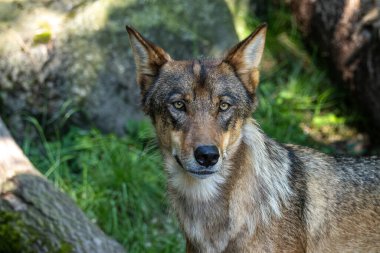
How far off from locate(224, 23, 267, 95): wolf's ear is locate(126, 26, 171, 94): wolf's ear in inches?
19.5

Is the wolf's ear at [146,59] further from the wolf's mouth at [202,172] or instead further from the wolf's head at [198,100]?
the wolf's mouth at [202,172]

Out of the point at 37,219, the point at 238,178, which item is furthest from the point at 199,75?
the point at 37,219

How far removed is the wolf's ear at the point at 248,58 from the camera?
4699 millimetres

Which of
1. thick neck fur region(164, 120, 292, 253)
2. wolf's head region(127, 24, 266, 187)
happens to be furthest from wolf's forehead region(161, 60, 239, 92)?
thick neck fur region(164, 120, 292, 253)

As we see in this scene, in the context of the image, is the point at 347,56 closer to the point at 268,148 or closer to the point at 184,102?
the point at 268,148

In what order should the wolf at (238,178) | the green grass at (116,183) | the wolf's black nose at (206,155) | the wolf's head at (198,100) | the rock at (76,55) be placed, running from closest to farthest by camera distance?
the wolf's black nose at (206,155) → the wolf's head at (198,100) → the wolf at (238,178) → the green grass at (116,183) → the rock at (76,55)

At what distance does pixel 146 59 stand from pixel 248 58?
0.75 m

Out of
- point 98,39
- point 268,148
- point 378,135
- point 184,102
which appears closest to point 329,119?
point 378,135

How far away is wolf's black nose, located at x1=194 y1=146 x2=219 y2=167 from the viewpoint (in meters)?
4.30

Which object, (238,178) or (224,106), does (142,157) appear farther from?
(224,106)

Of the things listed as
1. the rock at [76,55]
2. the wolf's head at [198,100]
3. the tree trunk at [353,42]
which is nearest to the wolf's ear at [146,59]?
the wolf's head at [198,100]

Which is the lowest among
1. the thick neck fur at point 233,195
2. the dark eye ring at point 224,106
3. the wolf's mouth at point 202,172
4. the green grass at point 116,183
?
the green grass at point 116,183

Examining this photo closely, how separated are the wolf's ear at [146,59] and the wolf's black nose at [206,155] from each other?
2.82ft

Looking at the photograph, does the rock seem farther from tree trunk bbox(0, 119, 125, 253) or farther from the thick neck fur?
the thick neck fur
